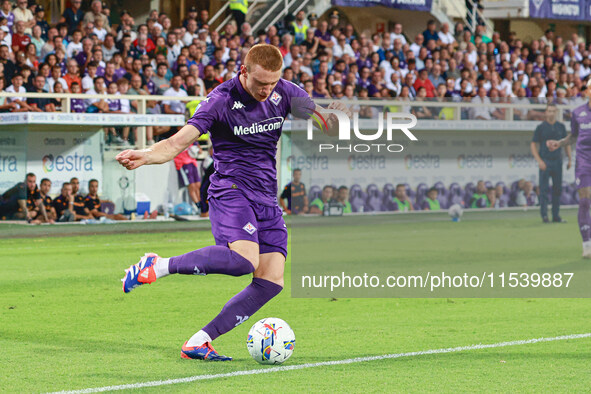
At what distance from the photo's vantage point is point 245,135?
21.0 feet

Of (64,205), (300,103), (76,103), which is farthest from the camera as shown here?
(76,103)

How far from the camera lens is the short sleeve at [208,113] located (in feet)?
20.1

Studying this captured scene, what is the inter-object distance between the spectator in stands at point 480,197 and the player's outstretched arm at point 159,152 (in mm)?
13332

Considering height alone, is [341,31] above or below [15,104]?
above

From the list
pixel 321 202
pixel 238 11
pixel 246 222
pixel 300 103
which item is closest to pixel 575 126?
pixel 300 103

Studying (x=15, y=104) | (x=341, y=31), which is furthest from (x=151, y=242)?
(x=341, y=31)

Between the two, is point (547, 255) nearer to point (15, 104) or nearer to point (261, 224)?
point (261, 224)

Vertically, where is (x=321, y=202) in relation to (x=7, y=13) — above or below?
below

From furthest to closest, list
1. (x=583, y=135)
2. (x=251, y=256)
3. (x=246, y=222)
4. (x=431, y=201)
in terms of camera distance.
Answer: (x=431, y=201) < (x=583, y=135) < (x=246, y=222) < (x=251, y=256)

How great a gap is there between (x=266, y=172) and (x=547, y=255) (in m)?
8.17

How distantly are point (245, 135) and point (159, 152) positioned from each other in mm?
830

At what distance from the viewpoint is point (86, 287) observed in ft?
34.7

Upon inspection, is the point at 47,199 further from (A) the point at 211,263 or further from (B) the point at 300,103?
(A) the point at 211,263

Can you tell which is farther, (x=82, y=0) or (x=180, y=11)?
(x=180, y=11)
